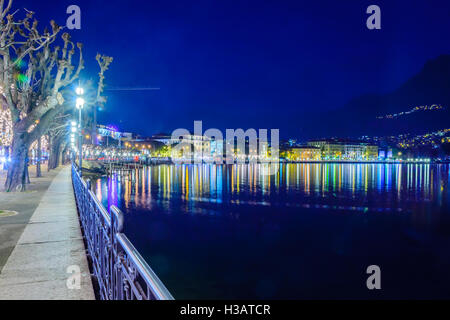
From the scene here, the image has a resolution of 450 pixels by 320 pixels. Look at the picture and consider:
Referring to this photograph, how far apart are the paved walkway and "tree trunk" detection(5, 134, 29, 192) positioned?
938cm

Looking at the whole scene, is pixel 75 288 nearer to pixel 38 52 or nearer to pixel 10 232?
pixel 10 232

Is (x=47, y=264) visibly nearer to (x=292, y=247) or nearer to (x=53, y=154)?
(x=292, y=247)

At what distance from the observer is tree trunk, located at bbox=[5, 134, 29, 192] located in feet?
57.2

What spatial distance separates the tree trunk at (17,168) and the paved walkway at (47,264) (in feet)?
30.8

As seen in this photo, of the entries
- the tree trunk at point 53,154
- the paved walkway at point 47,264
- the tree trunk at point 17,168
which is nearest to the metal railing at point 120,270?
the paved walkway at point 47,264

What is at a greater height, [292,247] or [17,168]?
[17,168]

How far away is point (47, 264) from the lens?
5.83m

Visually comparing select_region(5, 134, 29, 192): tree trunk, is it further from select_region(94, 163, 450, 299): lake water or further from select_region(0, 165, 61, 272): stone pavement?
select_region(94, 163, 450, 299): lake water

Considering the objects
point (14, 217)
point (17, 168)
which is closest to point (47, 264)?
point (14, 217)

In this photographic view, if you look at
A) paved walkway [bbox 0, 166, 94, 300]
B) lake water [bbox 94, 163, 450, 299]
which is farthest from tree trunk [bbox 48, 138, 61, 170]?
paved walkway [bbox 0, 166, 94, 300]

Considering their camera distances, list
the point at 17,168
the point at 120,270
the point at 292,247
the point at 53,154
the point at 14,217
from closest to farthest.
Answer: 1. the point at 120,270
2. the point at 14,217
3. the point at 292,247
4. the point at 17,168
5. the point at 53,154

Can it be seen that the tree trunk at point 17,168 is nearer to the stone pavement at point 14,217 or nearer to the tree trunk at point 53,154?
the stone pavement at point 14,217

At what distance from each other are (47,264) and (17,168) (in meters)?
13.9
